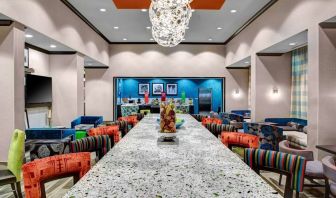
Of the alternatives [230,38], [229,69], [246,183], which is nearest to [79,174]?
[246,183]

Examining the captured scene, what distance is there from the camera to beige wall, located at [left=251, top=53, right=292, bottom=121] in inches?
271

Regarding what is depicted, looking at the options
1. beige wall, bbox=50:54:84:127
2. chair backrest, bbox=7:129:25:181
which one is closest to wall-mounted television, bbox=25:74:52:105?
beige wall, bbox=50:54:84:127

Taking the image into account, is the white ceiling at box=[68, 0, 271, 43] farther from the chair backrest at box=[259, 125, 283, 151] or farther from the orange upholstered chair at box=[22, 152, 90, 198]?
the orange upholstered chair at box=[22, 152, 90, 198]

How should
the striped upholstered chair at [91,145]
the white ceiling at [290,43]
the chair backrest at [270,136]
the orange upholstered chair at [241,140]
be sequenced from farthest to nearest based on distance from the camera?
1. the white ceiling at [290,43]
2. the chair backrest at [270,136]
3. the orange upholstered chair at [241,140]
4. the striped upholstered chair at [91,145]

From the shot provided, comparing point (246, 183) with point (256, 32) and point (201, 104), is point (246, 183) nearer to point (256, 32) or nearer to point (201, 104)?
point (256, 32)

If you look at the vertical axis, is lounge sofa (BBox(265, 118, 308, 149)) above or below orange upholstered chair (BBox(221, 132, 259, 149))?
below

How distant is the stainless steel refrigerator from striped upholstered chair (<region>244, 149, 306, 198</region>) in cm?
950

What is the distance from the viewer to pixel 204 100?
1123cm

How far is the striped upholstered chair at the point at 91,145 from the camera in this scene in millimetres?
2031

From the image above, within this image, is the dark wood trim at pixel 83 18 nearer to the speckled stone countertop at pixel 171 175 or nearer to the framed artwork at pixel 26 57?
the framed artwork at pixel 26 57

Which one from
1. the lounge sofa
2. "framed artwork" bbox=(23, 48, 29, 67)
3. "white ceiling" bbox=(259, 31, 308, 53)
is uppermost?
"white ceiling" bbox=(259, 31, 308, 53)

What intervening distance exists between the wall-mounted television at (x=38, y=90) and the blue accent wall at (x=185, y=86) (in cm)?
449

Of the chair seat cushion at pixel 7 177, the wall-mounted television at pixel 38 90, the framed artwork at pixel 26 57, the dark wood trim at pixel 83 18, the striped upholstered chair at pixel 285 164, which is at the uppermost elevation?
the dark wood trim at pixel 83 18

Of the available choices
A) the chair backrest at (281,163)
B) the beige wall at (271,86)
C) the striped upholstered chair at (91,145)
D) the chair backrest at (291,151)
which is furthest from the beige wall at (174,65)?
the chair backrest at (281,163)
